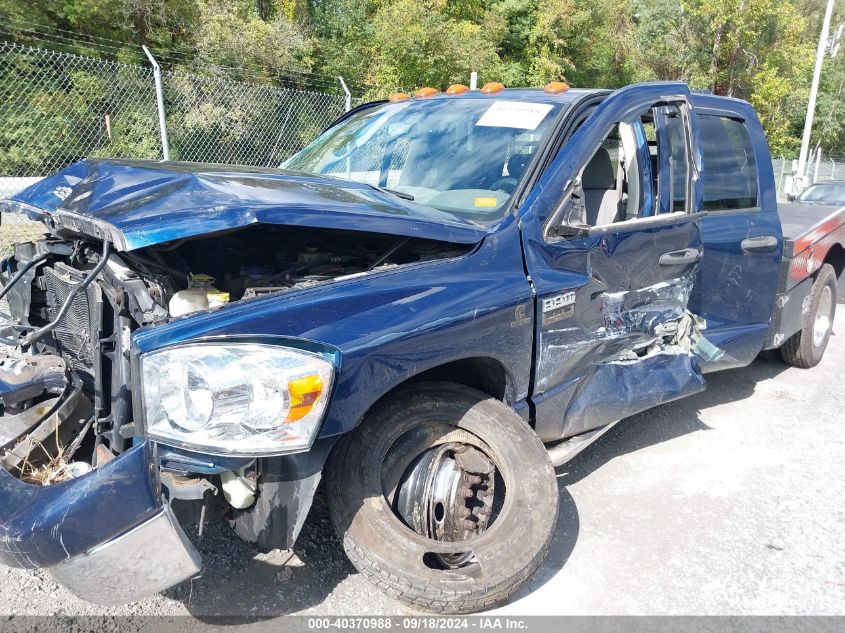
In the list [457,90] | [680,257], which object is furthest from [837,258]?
[457,90]

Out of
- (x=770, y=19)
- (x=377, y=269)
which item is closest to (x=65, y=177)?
(x=377, y=269)

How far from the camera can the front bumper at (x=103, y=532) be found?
1.87m

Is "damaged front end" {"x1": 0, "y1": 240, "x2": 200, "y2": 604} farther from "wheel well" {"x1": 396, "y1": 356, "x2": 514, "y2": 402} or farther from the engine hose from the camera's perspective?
"wheel well" {"x1": 396, "y1": 356, "x2": 514, "y2": 402}

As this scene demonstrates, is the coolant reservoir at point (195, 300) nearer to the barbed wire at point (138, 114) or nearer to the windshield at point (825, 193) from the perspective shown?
the barbed wire at point (138, 114)

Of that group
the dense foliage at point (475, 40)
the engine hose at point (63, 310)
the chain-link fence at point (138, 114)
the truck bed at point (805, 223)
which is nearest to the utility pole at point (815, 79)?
the dense foliage at point (475, 40)

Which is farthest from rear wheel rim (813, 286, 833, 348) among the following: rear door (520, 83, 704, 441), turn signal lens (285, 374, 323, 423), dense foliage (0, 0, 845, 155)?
dense foliage (0, 0, 845, 155)

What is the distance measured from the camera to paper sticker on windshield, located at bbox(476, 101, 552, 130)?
10.9 ft

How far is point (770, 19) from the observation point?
29.0m

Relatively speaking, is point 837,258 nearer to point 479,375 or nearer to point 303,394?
point 479,375

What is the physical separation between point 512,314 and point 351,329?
0.75m

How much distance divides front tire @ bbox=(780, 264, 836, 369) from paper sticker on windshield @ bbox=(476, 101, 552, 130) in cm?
325

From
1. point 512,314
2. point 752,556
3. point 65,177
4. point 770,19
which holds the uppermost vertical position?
point 770,19

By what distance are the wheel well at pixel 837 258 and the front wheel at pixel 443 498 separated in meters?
4.28

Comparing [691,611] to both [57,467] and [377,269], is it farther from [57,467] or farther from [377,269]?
[57,467]
